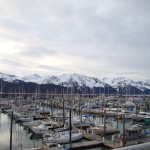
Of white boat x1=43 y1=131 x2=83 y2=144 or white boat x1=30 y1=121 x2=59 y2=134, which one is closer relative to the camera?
white boat x1=43 y1=131 x2=83 y2=144

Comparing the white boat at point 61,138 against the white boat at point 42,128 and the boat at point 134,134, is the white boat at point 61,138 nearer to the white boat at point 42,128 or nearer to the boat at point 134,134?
the boat at point 134,134

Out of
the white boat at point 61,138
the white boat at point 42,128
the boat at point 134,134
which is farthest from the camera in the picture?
the white boat at point 42,128

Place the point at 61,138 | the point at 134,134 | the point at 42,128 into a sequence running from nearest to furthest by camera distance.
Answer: the point at 61,138
the point at 134,134
the point at 42,128

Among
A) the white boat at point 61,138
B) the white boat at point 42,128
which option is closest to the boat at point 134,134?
the white boat at point 61,138

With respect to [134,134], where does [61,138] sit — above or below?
below

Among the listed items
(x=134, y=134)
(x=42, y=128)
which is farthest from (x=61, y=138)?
(x=134, y=134)

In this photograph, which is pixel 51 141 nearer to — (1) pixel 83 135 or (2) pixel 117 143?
(1) pixel 83 135

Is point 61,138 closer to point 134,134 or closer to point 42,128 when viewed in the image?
point 42,128

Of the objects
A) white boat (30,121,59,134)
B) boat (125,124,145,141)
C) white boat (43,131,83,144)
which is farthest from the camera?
white boat (30,121,59,134)

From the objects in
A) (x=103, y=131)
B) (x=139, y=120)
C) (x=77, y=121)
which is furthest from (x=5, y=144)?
(x=139, y=120)

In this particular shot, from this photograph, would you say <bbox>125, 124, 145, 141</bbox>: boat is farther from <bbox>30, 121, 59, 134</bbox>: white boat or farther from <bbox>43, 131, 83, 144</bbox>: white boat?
<bbox>30, 121, 59, 134</bbox>: white boat

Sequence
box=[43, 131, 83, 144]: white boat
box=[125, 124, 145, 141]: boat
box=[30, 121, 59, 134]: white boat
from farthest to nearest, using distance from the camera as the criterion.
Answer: box=[30, 121, 59, 134]: white boat
box=[125, 124, 145, 141]: boat
box=[43, 131, 83, 144]: white boat

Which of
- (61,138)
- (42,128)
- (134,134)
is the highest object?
(134,134)

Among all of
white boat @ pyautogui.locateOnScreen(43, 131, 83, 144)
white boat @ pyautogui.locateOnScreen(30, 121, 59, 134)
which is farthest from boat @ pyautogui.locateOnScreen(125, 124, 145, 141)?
white boat @ pyautogui.locateOnScreen(30, 121, 59, 134)
